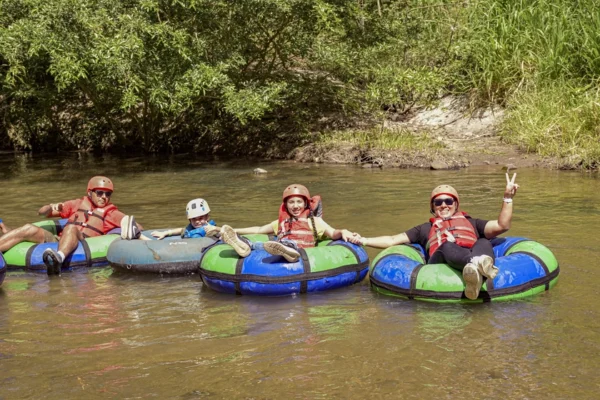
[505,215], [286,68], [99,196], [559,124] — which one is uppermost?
[286,68]

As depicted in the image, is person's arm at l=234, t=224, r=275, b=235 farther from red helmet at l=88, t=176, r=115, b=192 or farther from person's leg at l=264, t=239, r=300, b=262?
red helmet at l=88, t=176, r=115, b=192

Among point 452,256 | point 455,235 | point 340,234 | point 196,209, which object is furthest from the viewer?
point 196,209

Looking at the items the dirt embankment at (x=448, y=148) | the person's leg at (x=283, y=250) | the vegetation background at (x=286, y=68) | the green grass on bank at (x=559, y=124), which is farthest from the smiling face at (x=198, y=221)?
the green grass on bank at (x=559, y=124)

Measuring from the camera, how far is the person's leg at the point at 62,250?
24.1ft

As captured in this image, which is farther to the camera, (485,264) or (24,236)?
(24,236)

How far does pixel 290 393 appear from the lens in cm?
451

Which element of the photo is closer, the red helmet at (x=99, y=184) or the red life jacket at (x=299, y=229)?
the red life jacket at (x=299, y=229)

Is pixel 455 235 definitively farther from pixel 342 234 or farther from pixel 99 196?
pixel 99 196

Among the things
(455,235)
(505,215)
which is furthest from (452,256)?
(505,215)

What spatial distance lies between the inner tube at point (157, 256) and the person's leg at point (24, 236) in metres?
0.95

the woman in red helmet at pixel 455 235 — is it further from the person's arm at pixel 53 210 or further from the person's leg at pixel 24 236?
the person's arm at pixel 53 210

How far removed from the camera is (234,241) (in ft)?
21.3

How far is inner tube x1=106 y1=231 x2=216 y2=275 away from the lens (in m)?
7.26

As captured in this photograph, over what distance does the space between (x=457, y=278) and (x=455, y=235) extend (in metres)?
0.56
